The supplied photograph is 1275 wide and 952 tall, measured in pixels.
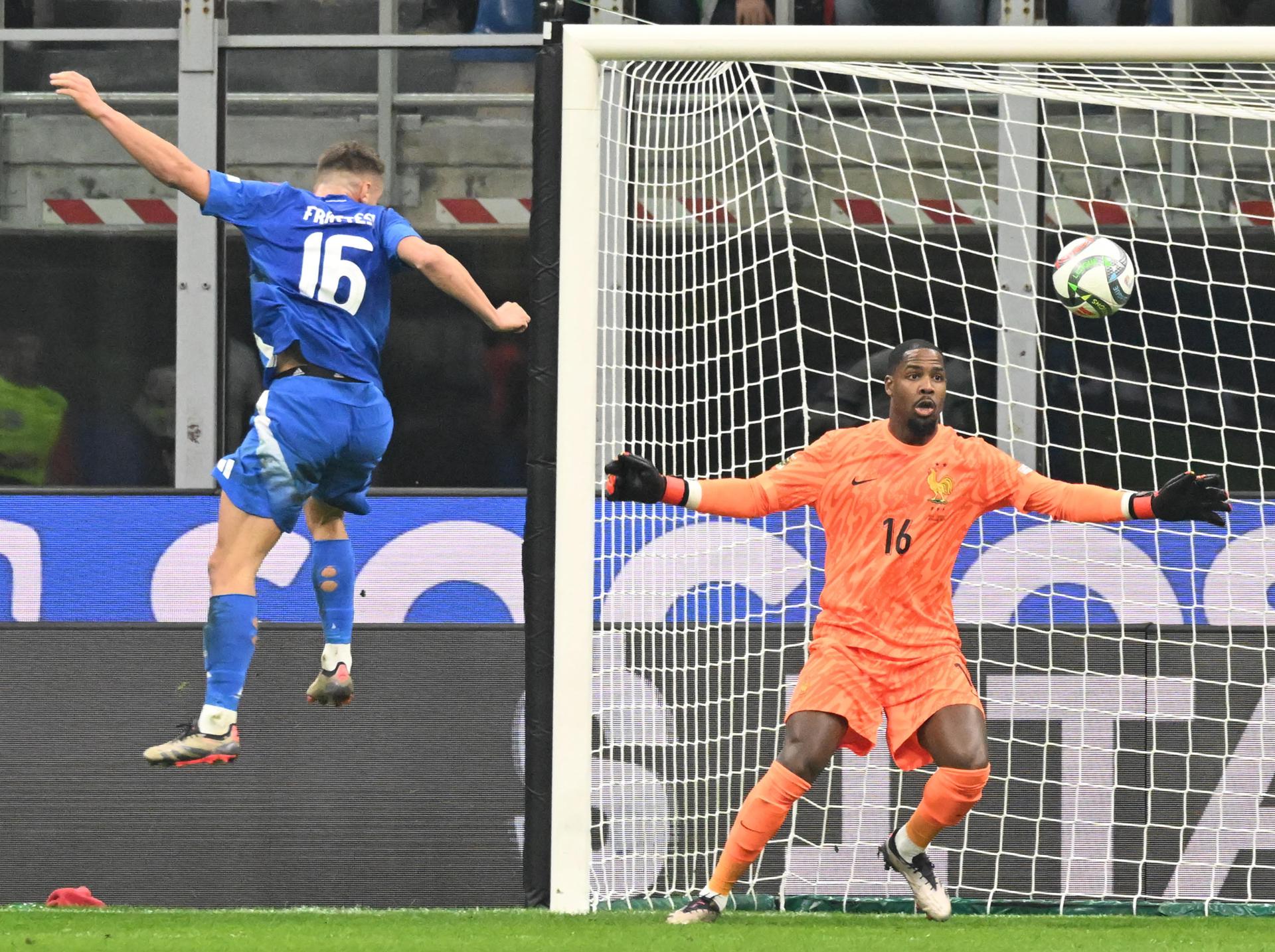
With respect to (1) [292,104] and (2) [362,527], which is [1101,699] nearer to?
(2) [362,527]

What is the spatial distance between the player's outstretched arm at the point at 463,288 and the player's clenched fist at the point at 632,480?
0.45 m

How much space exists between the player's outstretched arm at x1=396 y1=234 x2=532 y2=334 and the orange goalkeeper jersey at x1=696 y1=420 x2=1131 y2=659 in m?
0.76

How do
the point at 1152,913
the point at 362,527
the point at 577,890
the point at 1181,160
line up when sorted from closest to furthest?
the point at 577,890
the point at 1152,913
the point at 362,527
the point at 1181,160

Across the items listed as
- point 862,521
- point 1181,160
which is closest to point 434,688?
point 862,521

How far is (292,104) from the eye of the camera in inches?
296

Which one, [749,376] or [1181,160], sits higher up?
[1181,160]

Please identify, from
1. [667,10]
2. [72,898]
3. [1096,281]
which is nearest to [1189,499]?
[1096,281]

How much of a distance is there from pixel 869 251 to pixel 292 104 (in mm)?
2389

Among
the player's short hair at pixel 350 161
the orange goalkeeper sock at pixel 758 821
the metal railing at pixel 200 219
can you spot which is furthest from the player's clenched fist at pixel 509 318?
the metal railing at pixel 200 219

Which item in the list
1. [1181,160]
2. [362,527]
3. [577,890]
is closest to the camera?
[577,890]

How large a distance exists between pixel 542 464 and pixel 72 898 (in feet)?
7.77

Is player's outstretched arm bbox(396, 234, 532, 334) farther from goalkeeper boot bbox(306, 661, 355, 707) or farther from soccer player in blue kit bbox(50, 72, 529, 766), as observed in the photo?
goalkeeper boot bbox(306, 661, 355, 707)

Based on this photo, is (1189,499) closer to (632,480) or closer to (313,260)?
(632,480)

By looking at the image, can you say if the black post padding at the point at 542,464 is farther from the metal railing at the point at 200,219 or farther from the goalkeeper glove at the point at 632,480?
the metal railing at the point at 200,219
